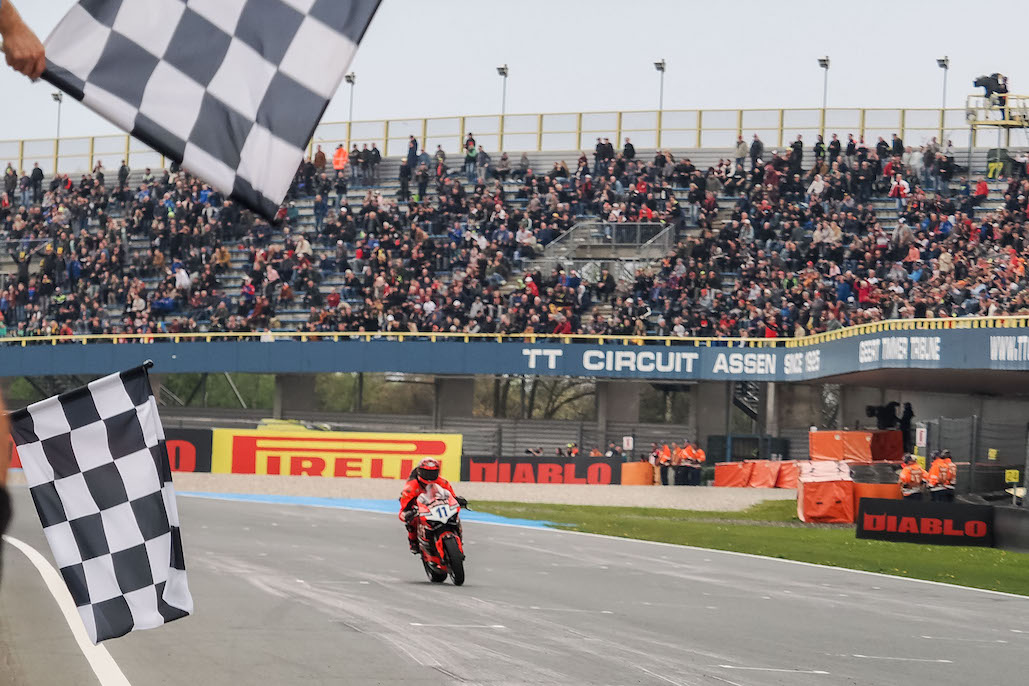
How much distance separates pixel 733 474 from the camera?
39344 millimetres

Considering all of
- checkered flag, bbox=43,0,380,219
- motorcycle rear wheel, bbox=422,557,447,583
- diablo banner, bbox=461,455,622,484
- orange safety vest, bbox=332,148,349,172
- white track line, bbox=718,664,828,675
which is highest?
orange safety vest, bbox=332,148,349,172

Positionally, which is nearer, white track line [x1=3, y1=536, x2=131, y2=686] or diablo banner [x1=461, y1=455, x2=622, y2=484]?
white track line [x1=3, y1=536, x2=131, y2=686]

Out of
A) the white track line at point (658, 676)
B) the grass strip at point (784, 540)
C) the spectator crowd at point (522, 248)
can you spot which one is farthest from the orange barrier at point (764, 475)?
the white track line at point (658, 676)

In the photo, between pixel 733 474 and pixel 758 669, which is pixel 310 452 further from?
pixel 758 669

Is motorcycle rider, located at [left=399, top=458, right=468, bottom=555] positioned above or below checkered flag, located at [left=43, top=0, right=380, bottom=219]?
below

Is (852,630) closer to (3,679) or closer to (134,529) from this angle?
(3,679)

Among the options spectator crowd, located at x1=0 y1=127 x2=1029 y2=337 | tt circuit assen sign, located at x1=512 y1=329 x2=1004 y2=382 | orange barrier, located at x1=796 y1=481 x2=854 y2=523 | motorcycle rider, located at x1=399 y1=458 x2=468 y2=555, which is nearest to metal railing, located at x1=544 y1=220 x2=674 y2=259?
spectator crowd, located at x1=0 y1=127 x2=1029 y2=337

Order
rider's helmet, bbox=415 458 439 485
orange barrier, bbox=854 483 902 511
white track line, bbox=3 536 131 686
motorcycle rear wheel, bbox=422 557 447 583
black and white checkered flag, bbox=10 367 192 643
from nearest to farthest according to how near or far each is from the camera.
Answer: black and white checkered flag, bbox=10 367 192 643 < white track line, bbox=3 536 131 686 < motorcycle rear wheel, bbox=422 557 447 583 < rider's helmet, bbox=415 458 439 485 < orange barrier, bbox=854 483 902 511

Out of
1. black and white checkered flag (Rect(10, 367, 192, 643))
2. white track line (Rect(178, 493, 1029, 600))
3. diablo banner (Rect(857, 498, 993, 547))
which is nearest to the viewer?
black and white checkered flag (Rect(10, 367, 192, 643))

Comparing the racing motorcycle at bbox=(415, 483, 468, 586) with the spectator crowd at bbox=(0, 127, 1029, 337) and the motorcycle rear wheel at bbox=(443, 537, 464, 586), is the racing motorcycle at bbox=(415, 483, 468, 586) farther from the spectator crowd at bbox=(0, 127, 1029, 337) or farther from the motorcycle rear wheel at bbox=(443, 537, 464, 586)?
the spectator crowd at bbox=(0, 127, 1029, 337)

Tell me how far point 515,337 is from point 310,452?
7.35 metres

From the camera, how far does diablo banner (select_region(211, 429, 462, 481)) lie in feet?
130

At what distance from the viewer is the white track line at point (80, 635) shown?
9508 millimetres

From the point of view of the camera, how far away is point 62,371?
48.6 metres
